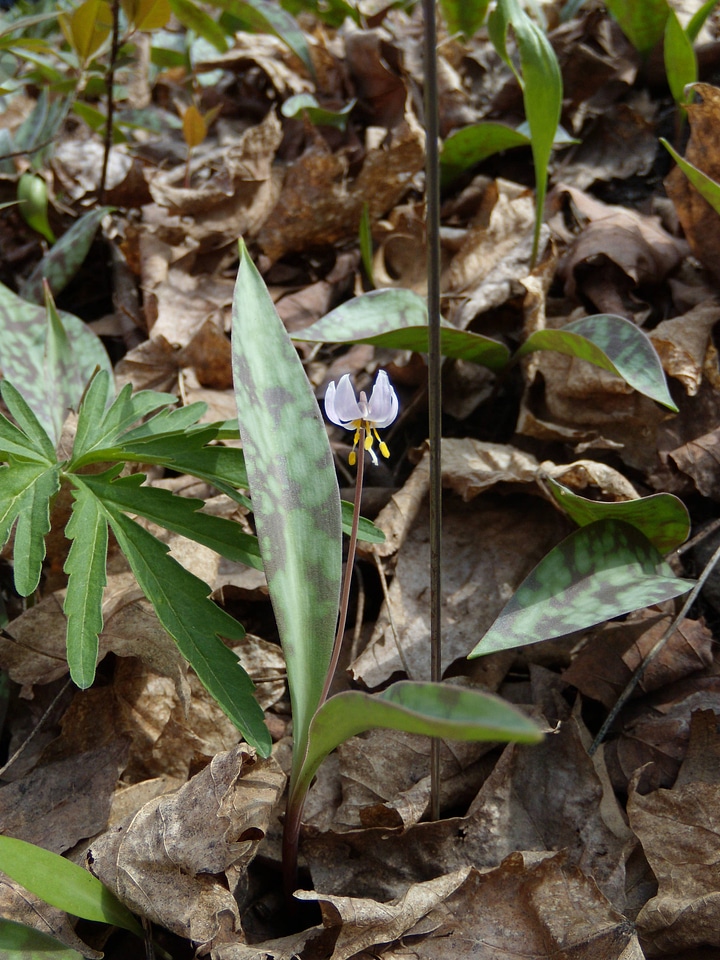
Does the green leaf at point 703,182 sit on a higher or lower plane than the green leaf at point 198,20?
lower

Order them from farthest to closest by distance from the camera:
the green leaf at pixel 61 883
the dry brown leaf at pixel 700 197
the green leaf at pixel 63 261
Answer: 1. the green leaf at pixel 63 261
2. the dry brown leaf at pixel 700 197
3. the green leaf at pixel 61 883

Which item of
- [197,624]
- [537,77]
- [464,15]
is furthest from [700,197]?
[197,624]

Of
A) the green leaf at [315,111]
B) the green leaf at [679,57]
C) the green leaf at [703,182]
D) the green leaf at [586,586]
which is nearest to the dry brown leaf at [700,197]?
the green leaf at [679,57]

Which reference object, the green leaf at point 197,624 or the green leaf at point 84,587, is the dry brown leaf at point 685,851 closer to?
the green leaf at point 197,624

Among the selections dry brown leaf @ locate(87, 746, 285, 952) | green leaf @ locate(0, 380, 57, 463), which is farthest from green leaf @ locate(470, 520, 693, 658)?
green leaf @ locate(0, 380, 57, 463)

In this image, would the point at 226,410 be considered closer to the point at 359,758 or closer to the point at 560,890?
the point at 359,758

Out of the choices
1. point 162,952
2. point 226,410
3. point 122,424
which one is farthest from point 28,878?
point 226,410

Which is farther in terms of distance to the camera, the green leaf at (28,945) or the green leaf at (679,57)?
the green leaf at (679,57)
